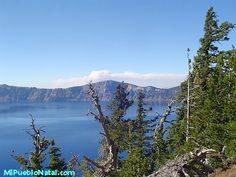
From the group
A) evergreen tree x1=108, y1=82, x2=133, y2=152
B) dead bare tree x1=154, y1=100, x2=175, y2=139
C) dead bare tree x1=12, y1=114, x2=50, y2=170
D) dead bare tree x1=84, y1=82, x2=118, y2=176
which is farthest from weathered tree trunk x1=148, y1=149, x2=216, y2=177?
evergreen tree x1=108, y1=82, x2=133, y2=152

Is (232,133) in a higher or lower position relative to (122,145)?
higher

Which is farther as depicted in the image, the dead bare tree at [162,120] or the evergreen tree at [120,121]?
the evergreen tree at [120,121]

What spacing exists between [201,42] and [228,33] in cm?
283

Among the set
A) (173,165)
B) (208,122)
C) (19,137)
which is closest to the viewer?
(173,165)

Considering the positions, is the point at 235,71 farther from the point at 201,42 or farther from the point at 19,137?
the point at 19,137

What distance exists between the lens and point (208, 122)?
2706cm

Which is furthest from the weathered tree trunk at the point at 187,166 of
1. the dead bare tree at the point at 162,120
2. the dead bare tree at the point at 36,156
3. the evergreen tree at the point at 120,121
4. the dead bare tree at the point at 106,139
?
the evergreen tree at the point at 120,121

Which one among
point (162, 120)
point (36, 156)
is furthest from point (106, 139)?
point (162, 120)

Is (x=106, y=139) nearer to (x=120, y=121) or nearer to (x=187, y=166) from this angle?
(x=187, y=166)

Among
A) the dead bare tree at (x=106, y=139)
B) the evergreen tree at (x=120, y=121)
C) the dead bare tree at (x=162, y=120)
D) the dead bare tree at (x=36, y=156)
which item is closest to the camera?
the dead bare tree at (x=106, y=139)

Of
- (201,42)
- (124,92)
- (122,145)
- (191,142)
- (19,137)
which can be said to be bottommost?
(19,137)

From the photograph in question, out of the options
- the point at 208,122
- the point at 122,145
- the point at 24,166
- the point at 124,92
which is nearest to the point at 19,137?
the point at 124,92

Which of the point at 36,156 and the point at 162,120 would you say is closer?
the point at 36,156

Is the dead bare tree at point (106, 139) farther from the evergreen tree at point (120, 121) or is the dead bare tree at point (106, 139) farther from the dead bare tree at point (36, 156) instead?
the evergreen tree at point (120, 121)
